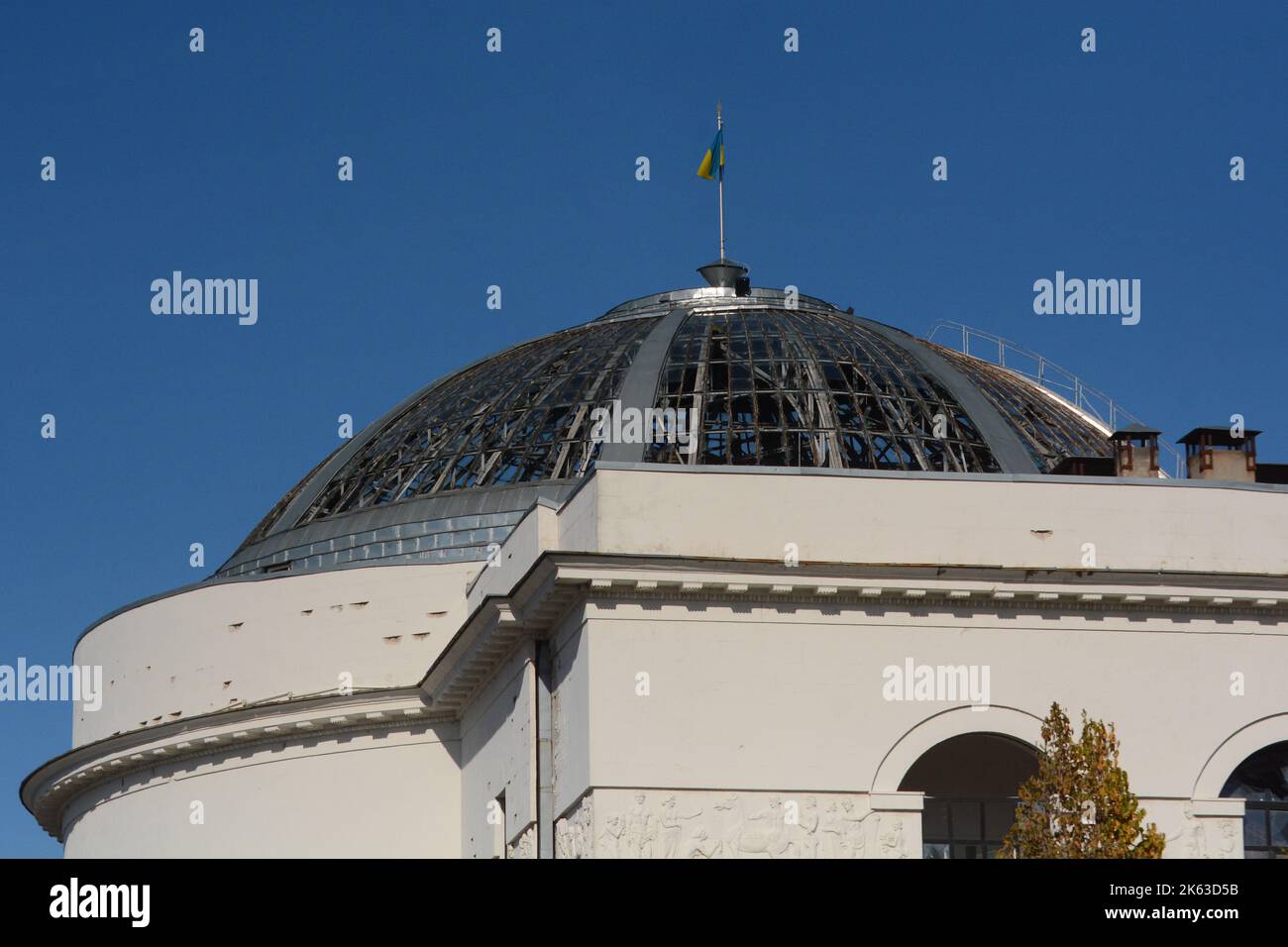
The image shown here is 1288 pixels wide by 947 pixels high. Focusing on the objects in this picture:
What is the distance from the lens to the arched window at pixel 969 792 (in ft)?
104

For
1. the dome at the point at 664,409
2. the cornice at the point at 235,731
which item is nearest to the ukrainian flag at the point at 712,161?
the dome at the point at 664,409

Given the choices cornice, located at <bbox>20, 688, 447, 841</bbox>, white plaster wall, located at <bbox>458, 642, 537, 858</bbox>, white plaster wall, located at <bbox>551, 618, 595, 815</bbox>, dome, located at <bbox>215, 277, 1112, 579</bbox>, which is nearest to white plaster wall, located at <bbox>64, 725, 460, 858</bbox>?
cornice, located at <bbox>20, 688, 447, 841</bbox>

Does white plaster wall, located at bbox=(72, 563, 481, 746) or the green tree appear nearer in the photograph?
the green tree

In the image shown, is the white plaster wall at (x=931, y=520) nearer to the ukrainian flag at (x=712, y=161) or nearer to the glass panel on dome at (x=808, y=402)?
the glass panel on dome at (x=808, y=402)

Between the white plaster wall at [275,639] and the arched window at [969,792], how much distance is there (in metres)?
7.44

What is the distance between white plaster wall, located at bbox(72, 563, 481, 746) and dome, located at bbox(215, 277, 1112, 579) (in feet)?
2.88

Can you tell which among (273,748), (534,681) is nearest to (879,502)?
(534,681)

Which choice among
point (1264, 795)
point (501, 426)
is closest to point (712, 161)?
point (501, 426)

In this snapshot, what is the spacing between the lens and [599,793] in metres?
27.2

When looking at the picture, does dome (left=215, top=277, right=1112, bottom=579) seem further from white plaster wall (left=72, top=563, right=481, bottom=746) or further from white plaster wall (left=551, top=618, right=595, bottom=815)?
white plaster wall (left=551, top=618, right=595, bottom=815)

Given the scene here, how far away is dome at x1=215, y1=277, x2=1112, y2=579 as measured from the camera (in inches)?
1377

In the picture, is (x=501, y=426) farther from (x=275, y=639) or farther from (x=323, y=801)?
(x=323, y=801)

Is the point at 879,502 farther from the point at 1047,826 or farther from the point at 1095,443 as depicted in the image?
the point at 1095,443
